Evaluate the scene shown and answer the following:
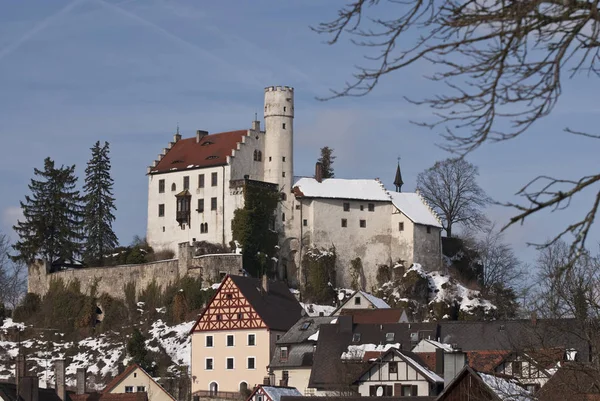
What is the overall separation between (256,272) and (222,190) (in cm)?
653

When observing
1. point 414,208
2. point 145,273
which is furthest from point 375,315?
point 145,273

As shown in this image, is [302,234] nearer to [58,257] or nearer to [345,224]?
[345,224]

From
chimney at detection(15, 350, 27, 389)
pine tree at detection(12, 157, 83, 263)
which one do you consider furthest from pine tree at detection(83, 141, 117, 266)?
chimney at detection(15, 350, 27, 389)

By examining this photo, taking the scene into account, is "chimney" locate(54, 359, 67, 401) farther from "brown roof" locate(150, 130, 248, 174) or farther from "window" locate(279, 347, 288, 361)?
"brown roof" locate(150, 130, 248, 174)

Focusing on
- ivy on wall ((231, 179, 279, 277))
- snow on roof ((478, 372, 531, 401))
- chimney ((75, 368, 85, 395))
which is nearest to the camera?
snow on roof ((478, 372, 531, 401))

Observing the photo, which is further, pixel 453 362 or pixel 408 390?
pixel 408 390

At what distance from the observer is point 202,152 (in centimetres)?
8675

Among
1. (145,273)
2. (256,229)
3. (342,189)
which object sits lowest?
(145,273)

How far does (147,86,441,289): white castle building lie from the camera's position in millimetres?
82375

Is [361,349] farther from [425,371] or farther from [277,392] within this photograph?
[277,392]

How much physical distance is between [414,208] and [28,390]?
4329cm

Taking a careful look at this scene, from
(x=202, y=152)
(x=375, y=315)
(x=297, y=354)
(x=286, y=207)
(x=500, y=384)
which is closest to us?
(x=500, y=384)

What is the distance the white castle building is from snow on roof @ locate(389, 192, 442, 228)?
0.10 metres

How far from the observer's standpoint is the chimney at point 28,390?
47031 mm
